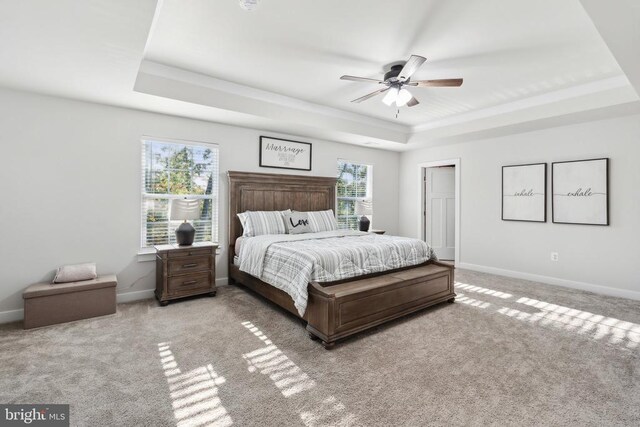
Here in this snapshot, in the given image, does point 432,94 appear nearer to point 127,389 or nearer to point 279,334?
point 279,334

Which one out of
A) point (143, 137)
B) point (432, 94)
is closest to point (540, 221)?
point (432, 94)

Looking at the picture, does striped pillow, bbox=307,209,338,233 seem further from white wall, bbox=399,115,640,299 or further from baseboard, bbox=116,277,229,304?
white wall, bbox=399,115,640,299

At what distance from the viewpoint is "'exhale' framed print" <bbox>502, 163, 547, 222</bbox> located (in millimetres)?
4702

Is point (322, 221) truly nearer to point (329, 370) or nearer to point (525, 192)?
point (329, 370)

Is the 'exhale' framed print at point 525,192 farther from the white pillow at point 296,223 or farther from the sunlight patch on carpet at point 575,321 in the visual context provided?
the white pillow at point 296,223

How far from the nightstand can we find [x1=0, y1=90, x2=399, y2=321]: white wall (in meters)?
0.49

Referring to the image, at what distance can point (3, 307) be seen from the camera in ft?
10.2

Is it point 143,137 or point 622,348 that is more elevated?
point 143,137

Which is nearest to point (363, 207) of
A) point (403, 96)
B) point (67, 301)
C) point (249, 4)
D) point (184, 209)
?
point (403, 96)

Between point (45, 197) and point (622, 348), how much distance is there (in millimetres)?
5744

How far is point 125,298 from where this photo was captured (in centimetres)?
373

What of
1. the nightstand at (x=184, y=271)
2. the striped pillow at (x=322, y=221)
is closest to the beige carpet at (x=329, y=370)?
the nightstand at (x=184, y=271)

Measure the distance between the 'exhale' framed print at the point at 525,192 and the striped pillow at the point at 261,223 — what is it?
375 centimetres

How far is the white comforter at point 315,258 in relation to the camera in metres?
2.86
